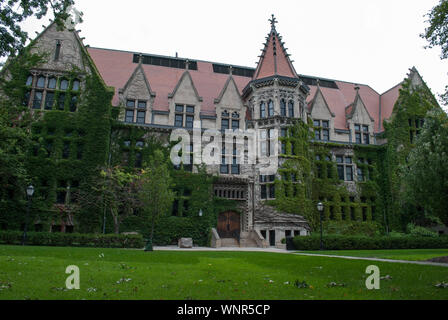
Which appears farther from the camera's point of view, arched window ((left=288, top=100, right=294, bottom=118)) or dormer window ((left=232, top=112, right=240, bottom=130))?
dormer window ((left=232, top=112, right=240, bottom=130))

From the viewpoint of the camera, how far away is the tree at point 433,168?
15.9 metres

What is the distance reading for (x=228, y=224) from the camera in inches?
1254

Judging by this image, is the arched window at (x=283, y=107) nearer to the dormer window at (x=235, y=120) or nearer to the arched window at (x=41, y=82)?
the dormer window at (x=235, y=120)

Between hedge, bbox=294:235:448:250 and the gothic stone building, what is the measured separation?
5.38m

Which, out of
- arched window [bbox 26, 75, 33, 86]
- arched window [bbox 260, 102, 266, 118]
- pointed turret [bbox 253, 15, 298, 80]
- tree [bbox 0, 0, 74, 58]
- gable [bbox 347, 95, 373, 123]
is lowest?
tree [bbox 0, 0, 74, 58]

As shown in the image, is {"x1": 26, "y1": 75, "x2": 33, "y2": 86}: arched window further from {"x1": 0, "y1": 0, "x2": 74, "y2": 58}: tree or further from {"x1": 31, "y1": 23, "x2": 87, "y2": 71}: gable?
{"x1": 0, "y1": 0, "x2": 74, "y2": 58}: tree

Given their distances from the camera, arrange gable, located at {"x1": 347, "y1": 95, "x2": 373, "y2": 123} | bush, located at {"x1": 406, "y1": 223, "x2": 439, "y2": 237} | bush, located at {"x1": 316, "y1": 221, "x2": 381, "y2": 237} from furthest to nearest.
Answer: gable, located at {"x1": 347, "y1": 95, "x2": 373, "y2": 123}
bush, located at {"x1": 316, "y1": 221, "x2": 381, "y2": 237}
bush, located at {"x1": 406, "y1": 223, "x2": 439, "y2": 237}

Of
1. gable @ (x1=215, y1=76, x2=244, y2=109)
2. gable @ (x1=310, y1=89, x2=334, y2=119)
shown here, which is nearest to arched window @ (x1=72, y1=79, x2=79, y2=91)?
gable @ (x1=215, y1=76, x2=244, y2=109)

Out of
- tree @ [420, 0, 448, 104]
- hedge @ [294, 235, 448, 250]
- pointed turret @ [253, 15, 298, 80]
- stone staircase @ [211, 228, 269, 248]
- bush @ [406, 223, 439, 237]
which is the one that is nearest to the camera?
tree @ [420, 0, 448, 104]

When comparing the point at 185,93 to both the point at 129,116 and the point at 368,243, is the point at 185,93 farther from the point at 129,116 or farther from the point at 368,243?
the point at 368,243

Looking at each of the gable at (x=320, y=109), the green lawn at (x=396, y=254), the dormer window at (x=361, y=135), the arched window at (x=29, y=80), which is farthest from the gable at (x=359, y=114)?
the arched window at (x=29, y=80)

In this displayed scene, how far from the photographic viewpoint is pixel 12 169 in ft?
80.7

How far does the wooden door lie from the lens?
3159 cm
